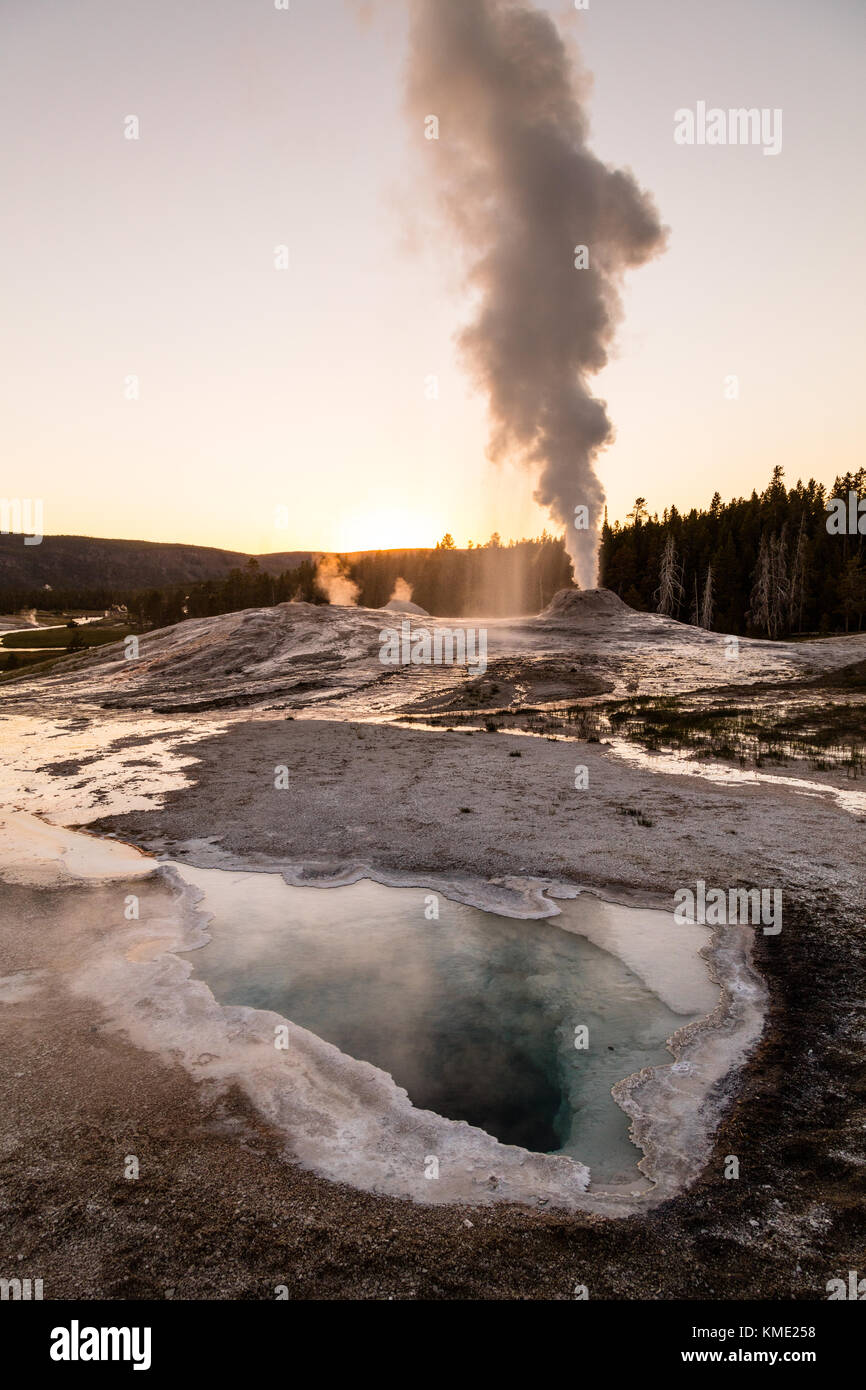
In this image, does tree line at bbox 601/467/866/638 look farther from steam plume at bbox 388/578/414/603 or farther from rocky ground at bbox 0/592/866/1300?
rocky ground at bbox 0/592/866/1300

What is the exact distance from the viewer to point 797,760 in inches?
754

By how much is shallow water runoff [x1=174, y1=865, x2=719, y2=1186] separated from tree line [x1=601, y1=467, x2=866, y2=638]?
6672cm

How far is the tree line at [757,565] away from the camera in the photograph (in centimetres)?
6806

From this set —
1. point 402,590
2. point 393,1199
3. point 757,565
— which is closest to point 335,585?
point 402,590

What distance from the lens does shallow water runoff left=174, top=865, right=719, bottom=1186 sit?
6.07 m

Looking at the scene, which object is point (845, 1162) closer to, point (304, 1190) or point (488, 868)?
point (304, 1190)

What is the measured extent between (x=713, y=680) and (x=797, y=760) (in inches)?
679

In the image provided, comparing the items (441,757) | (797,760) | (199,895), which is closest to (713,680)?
(797,760)

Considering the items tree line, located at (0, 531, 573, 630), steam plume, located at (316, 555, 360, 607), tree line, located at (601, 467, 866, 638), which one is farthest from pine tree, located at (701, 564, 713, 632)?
steam plume, located at (316, 555, 360, 607)

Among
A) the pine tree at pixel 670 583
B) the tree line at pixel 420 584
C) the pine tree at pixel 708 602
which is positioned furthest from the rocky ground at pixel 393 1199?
the tree line at pixel 420 584

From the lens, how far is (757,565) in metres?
72.4

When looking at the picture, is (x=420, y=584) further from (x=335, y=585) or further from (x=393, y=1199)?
(x=393, y=1199)

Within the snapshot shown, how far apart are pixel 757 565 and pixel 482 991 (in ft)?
250
